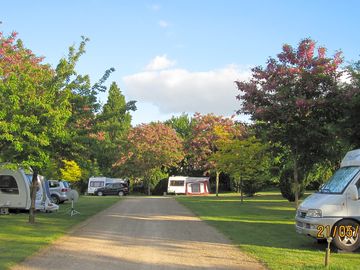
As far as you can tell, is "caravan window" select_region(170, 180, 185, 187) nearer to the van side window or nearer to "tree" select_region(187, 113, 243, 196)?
"tree" select_region(187, 113, 243, 196)

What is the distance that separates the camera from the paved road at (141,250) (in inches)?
368

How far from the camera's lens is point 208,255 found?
10.6 meters

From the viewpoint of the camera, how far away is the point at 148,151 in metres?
60.6

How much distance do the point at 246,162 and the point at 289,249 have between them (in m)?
22.8

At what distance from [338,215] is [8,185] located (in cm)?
1533

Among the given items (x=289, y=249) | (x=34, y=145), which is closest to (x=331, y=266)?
(x=289, y=249)

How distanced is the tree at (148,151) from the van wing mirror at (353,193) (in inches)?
1921

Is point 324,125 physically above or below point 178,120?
below

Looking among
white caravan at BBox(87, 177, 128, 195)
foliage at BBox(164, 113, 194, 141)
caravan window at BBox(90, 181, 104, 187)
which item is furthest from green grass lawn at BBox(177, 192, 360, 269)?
foliage at BBox(164, 113, 194, 141)

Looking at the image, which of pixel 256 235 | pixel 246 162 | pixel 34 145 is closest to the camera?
pixel 256 235

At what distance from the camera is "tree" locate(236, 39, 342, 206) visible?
18.8 metres

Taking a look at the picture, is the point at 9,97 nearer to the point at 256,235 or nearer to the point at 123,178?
the point at 256,235

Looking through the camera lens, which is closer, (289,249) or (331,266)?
(331,266)
